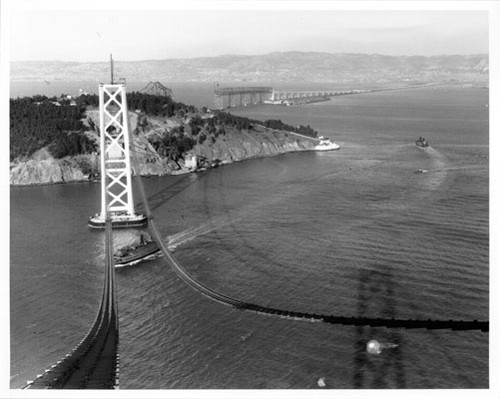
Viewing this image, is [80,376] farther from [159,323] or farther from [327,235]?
[327,235]

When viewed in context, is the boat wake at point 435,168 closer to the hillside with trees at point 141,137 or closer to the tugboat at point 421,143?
the tugboat at point 421,143

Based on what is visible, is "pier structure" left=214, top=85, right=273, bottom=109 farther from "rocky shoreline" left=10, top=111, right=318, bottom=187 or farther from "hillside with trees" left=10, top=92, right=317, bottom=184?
"rocky shoreline" left=10, top=111, right=318, bottom=187

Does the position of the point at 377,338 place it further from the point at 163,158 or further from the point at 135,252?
the point at 163,158

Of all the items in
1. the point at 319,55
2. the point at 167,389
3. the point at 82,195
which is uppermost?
the point at 319,55

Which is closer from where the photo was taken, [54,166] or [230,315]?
[230,315]

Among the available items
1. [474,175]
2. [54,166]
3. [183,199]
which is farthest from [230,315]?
[54,166]

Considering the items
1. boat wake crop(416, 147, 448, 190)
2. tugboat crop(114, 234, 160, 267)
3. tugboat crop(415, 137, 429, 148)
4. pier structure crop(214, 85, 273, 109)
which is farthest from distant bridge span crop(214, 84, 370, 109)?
tugboat crop(114, 234, 160, 267)

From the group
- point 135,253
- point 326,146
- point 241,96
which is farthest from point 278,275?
point 241,96

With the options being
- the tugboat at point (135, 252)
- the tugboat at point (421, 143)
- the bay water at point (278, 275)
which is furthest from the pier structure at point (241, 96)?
the tugboat at point (135, 252)
